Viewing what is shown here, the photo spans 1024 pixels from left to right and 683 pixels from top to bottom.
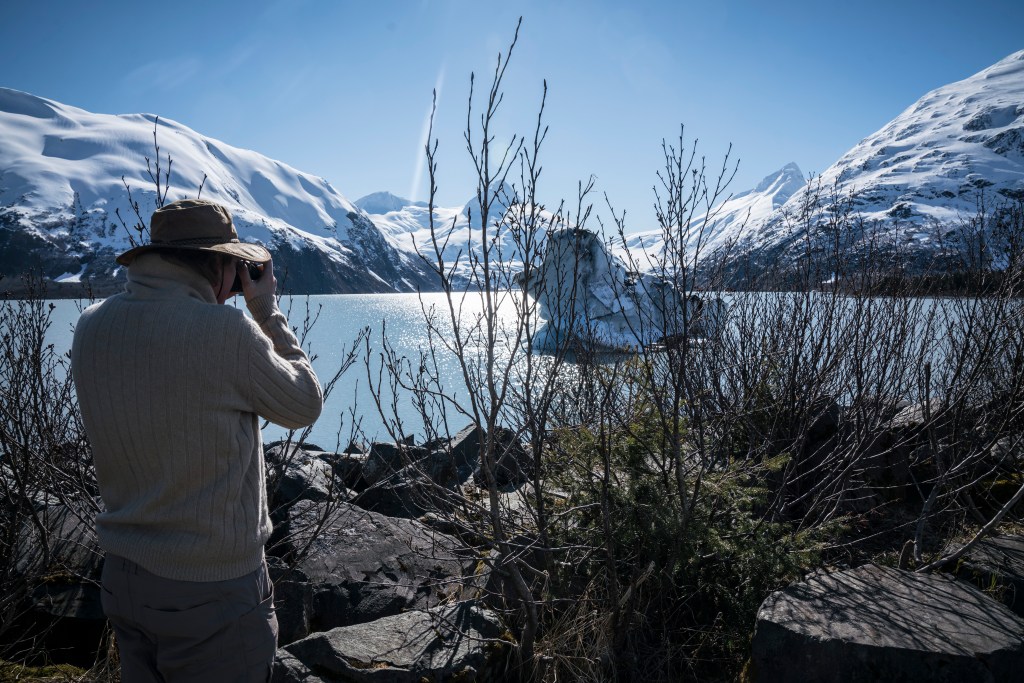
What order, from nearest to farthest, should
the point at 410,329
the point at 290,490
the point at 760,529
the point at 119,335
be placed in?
the point at 119,335 < the point at 760,529 < the point at 290,490 < the point at 410,329

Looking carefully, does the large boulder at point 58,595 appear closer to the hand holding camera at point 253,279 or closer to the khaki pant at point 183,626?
the khaki pant at point 183,626

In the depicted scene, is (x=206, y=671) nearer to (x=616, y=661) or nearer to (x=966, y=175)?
A: (x=616, y=661)

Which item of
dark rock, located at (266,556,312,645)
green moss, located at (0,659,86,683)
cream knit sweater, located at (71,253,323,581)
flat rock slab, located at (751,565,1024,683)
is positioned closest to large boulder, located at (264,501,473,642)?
dark rock, located at (266,556,312,645)

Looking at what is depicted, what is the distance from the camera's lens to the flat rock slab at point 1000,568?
11.6ft

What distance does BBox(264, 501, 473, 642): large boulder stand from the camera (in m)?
3.69

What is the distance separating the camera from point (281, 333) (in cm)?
179

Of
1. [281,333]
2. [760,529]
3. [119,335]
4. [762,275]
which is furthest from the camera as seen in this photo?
[762,275]

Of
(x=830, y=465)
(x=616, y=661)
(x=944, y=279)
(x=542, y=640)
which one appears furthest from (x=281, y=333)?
(x=944, y=279)

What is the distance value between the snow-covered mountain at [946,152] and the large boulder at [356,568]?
317 ft

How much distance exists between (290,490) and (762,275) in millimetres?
5884

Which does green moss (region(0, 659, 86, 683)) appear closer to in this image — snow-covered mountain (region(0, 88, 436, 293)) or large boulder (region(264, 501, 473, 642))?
large boulder (region(264, 501, 473, 642))

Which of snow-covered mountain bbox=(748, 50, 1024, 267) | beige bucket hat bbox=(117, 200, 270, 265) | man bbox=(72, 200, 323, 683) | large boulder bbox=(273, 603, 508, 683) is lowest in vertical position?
large boulder bbox=(273, 603, 508, 683)

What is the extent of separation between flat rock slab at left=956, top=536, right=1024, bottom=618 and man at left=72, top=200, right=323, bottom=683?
417cm

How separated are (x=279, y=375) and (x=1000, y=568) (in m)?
4.46
